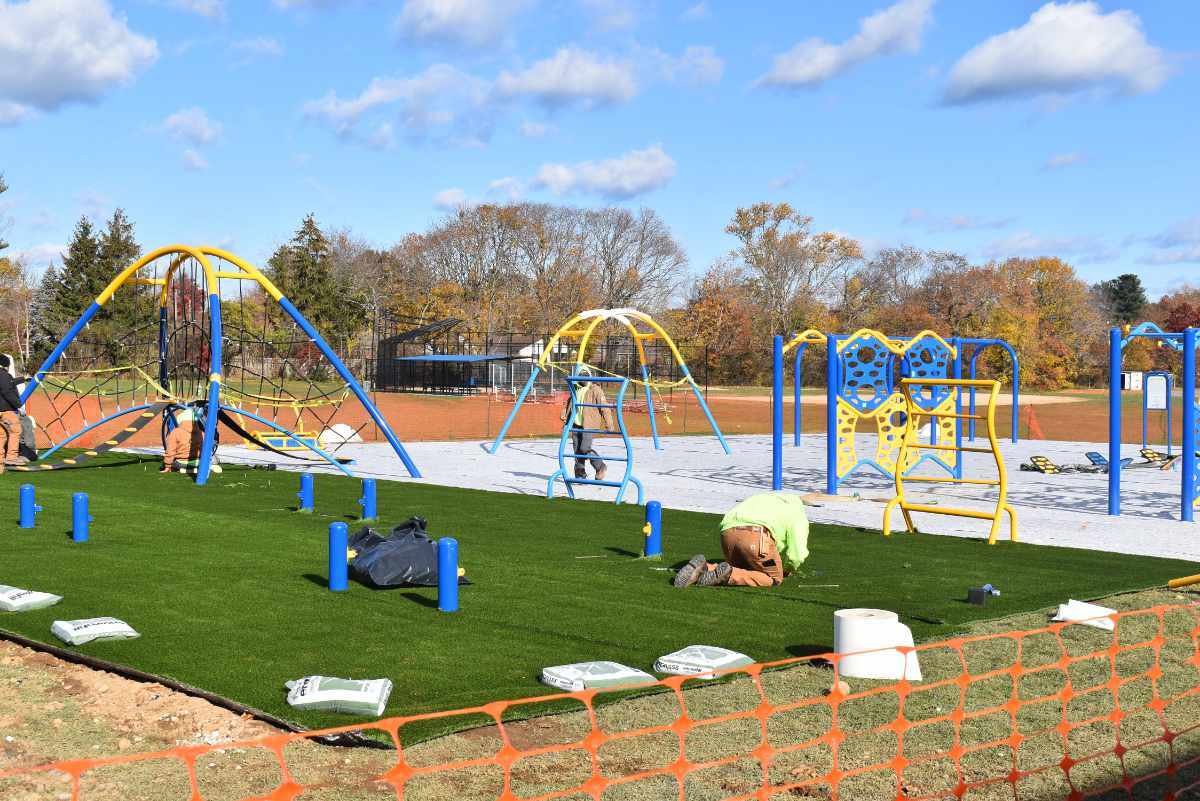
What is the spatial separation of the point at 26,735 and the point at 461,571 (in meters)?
3.73

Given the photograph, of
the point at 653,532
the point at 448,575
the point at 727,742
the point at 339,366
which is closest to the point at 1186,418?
the point at 653,532

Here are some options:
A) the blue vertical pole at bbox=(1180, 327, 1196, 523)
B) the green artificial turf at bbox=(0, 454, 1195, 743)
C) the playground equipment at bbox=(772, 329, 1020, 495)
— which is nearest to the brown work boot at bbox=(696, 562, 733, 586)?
the green artificial turf at bbox=(0, 454, 1195, 743)

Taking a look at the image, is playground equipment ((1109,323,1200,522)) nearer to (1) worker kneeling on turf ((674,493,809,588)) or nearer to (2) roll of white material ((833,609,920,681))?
(1) worker kneeling on turf ((674,493,809,588))

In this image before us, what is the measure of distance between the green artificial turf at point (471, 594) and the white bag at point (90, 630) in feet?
0.39

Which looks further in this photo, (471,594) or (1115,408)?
(1115,408)

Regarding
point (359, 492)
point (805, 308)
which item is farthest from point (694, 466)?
point (805, 308)

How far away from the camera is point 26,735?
17.8ft

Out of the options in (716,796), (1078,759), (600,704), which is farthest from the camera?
(600,704)

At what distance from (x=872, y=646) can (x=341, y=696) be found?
2.77m

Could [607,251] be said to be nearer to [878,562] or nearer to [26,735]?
[878,562]

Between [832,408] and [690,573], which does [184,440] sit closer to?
[832,408]

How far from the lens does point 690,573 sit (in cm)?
882

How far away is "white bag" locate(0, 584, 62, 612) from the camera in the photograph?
25.3 ft

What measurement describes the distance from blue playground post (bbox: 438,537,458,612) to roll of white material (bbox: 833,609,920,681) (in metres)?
2.60
